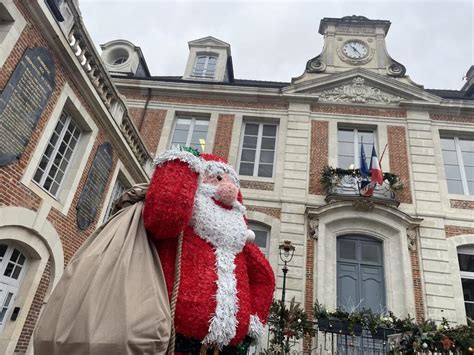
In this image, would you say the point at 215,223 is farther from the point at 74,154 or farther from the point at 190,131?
the point at 190,131

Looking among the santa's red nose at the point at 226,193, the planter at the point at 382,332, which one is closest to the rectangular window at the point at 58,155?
the santa's red nose at the point at 226,193

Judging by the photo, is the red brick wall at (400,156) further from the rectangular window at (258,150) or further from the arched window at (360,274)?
the rectangular window at (258,150)

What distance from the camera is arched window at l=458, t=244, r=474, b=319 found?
864 centimetres

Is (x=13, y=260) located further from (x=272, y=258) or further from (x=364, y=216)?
(x=364, y=216)

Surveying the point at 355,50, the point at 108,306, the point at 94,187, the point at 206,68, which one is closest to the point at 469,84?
the point at 355,50

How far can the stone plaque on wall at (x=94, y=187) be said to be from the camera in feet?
20.5

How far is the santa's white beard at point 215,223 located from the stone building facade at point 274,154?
3451mm

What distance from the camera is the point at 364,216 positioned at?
923 centimetres

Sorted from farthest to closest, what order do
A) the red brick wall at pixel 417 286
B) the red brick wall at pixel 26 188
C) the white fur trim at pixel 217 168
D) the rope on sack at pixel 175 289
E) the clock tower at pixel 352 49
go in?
the clock tower at pixel 352 49 < the red brick wall at pixel 417 286 < the red brick wall at pixel 26 188 < the white fur trim at pixel 217 168 < the rope on sack at pixel 175 289

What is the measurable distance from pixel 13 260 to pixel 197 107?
769 centimetres

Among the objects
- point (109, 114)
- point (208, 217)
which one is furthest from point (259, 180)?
point (208, 217)

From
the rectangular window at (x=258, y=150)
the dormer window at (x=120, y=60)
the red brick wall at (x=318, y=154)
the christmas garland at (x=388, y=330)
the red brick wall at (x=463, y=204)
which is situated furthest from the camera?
the dormer window at (x=120, y=60)

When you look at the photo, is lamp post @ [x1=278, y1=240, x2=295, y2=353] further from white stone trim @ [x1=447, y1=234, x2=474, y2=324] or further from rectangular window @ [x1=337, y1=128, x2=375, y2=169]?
white stone trim @ [x1=447, y1=234, x2=474, y2=324]

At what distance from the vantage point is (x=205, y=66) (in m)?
13.4
